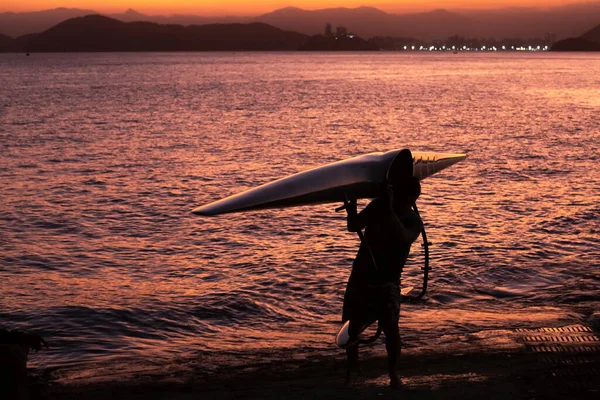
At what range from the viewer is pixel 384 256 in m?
7.67

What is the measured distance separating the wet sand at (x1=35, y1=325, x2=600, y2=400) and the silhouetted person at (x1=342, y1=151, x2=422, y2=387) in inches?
26.1

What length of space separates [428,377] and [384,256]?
169 centimetres

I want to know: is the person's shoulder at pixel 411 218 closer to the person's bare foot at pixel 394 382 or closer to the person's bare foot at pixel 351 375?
the person's bare foot at pixel 394 382

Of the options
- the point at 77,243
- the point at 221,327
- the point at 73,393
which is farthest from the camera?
the point at 77,243

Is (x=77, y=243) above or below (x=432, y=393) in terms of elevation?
below

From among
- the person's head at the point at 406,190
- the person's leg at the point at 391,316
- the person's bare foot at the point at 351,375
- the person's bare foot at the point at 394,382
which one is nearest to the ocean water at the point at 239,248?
the person's bare foot at the point at 351,375

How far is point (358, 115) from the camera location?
6562 centimetres

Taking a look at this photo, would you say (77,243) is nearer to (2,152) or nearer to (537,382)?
(537,382)

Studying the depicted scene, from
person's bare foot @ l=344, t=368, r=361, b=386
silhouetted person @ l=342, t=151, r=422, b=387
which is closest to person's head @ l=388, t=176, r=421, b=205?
silhouetted person @ l=342, t=151, r=422, b=387

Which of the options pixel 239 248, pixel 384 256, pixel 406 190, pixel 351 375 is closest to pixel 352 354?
pixel 351 375

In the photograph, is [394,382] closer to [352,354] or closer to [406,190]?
[352,354]

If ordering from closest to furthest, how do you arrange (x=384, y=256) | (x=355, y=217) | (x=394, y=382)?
(x=355, y=217) < (x=384, y=256) < (x=394, y=382)

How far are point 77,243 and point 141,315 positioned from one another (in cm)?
677

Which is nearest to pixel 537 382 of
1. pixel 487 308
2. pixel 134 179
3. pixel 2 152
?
pixel 487 308
